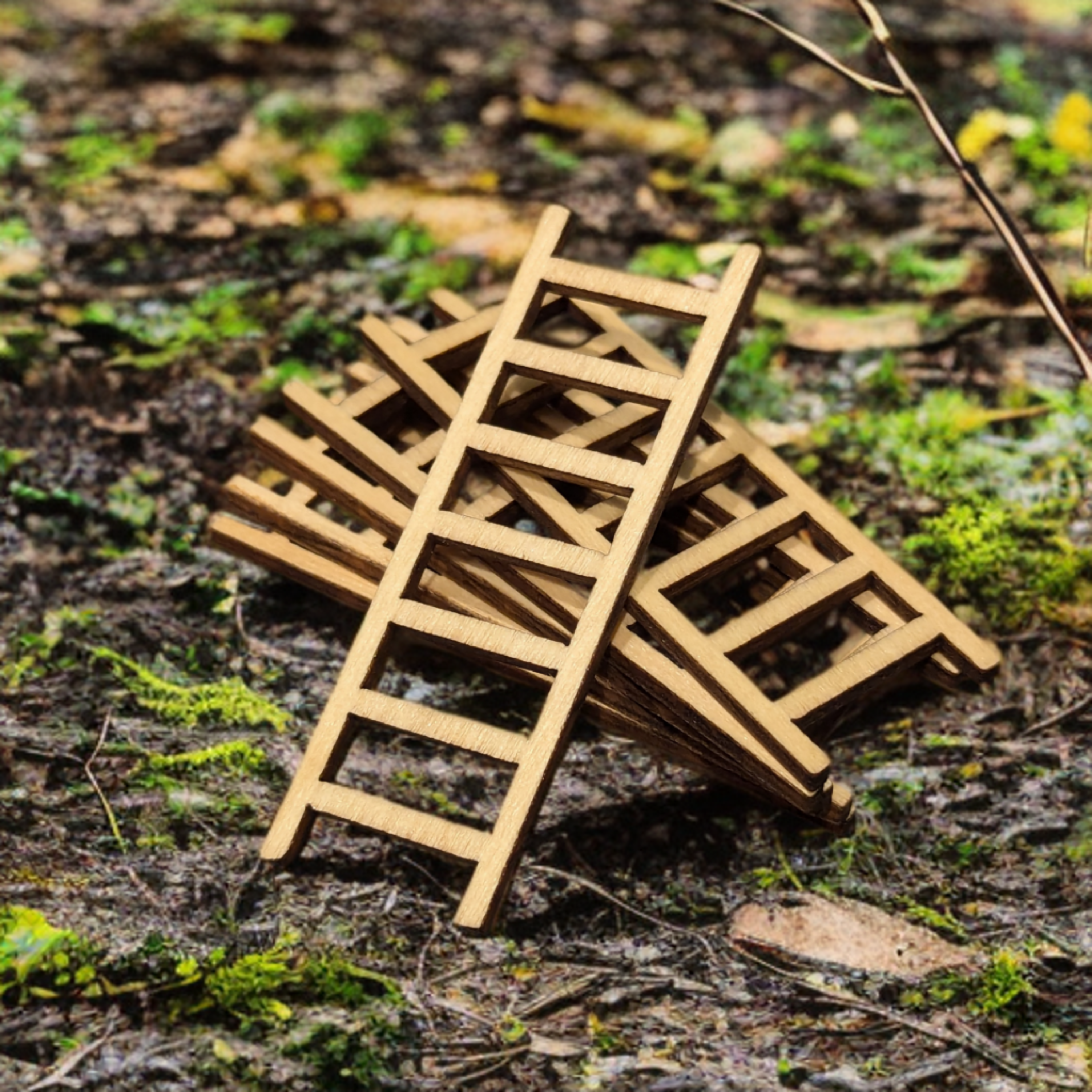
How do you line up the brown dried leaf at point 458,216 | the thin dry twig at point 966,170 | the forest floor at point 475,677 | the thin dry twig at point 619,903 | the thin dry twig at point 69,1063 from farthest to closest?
the brown dried leaf at point 458,216 < the thin dry twig at point 966,170 < the thin dry twig at point 619,903 < the forest floor at point 475,677 < the thin dry twig at point 69,1063

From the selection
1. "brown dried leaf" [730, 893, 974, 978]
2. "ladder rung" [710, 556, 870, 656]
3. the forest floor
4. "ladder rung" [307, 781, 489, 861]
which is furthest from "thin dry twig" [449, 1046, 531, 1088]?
"ladder rung" [710, 556, 870, 656]

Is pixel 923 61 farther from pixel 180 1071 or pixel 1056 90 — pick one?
pixel 180 1071

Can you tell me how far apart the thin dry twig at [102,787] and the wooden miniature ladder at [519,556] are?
32 centimetres

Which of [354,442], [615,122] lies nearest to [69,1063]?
[354,442]

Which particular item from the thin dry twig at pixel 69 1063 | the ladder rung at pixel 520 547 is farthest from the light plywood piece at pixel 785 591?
the thin dry twig at pixel 69 1063

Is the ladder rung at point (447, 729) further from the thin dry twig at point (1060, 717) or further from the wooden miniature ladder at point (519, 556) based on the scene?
the thin dry twig at point (1060, 717)

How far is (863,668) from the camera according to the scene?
2424 mm

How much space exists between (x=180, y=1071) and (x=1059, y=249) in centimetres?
298

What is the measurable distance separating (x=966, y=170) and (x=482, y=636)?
135 centimetres

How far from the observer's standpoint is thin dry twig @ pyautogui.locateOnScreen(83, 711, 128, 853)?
2.34 m

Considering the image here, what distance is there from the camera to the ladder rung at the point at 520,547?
2.36 m

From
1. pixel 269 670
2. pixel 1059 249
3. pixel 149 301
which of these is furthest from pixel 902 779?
pixel 149 301

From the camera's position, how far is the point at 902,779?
249 cm

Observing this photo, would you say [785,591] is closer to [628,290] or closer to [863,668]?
[863,668]
